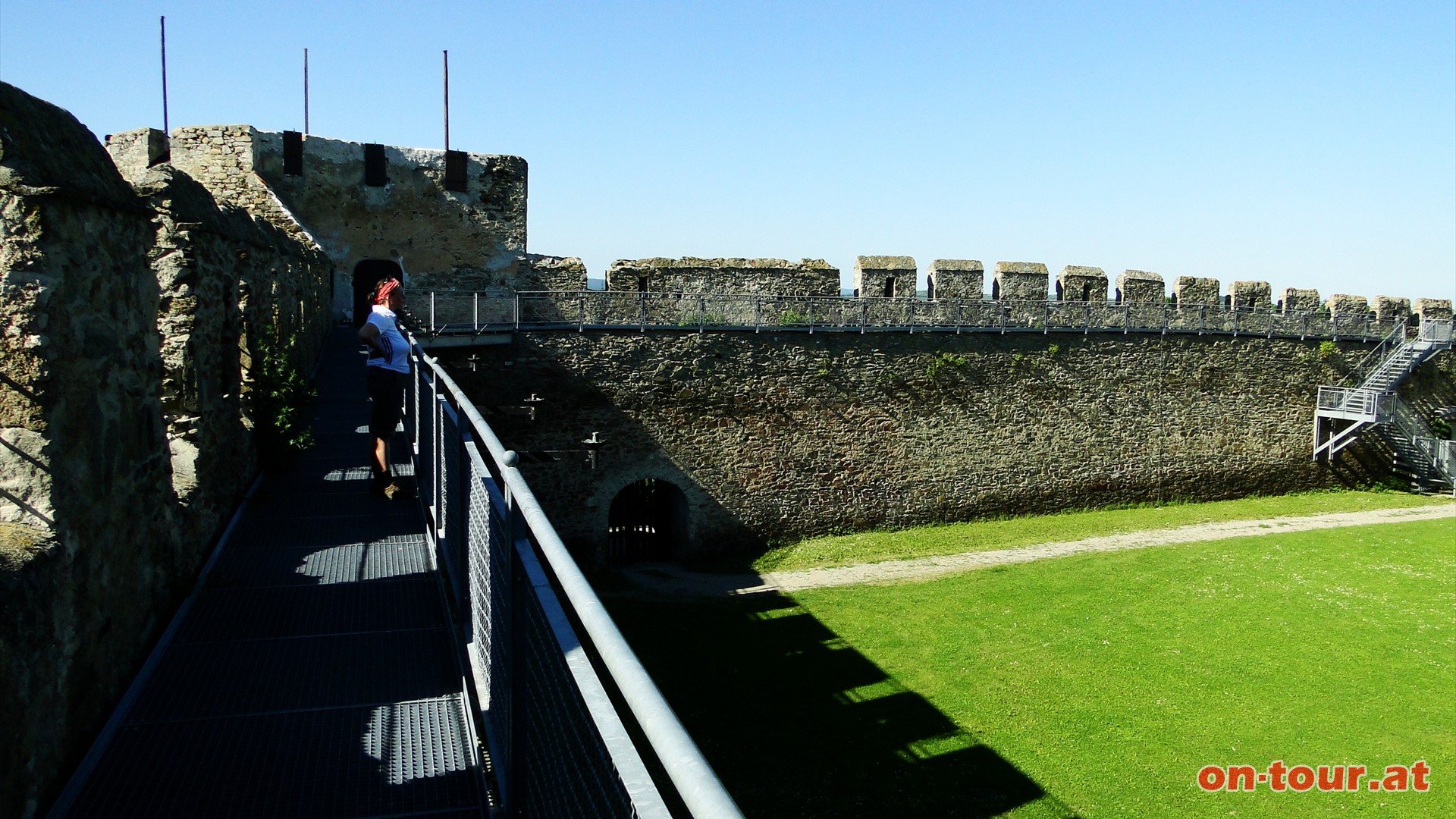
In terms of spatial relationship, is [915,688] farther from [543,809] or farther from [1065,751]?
[543,809]

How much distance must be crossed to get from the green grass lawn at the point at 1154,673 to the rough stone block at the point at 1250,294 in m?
6.09

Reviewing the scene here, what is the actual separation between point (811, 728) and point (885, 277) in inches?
377

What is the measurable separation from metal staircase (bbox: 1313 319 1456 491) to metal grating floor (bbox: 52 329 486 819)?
21.0 m

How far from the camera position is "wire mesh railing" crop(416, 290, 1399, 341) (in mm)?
13742

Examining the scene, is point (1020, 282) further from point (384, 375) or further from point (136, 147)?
point (136, 147)

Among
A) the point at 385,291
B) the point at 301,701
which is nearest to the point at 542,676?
the point at 301,701

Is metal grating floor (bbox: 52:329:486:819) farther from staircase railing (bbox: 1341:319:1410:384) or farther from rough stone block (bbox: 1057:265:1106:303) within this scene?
staircase railing (bbox: 1341:319:1410:384)

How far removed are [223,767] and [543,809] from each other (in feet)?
4.31

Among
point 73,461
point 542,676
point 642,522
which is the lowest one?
point 642,522

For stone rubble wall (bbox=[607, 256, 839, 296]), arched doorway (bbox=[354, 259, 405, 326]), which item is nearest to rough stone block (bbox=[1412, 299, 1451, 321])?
stone rubble wall (bbox=[607, 256, 839, 296])

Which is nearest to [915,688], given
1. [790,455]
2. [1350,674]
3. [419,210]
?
[1350,674]

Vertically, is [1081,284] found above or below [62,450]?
above

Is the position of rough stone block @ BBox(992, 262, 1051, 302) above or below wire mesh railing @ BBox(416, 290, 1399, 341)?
above

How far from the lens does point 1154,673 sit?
404 inches
